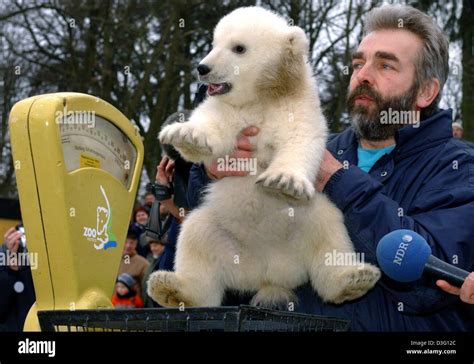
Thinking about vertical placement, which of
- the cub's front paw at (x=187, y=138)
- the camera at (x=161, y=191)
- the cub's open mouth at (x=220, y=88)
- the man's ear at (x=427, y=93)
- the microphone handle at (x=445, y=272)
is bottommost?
the camera at (x=161, y=191)

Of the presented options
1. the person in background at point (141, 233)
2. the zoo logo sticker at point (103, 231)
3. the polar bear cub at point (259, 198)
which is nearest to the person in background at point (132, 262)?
the person in background at point (141, 233)

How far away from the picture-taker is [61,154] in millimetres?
2695

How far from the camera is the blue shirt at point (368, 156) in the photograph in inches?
128

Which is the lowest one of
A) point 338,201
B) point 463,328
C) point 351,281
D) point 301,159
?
point 463,328

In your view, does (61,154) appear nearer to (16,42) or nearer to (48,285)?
(48,285)

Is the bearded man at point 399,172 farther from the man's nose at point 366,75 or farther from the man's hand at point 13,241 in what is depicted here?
the man's hand at point 13,241

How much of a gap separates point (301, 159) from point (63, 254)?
946 mm

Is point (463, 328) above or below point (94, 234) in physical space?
below

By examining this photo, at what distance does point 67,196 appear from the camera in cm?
271

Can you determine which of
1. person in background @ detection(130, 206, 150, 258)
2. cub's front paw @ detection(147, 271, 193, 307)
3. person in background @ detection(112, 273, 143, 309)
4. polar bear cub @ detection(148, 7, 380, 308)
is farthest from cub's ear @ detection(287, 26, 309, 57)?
person in background @ detection(130, 206, 150, 258)

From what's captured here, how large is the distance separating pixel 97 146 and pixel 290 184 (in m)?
Result: 0.85

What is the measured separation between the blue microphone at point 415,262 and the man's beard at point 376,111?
1.07m

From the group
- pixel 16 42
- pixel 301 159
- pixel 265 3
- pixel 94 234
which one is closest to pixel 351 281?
pixel 301 159

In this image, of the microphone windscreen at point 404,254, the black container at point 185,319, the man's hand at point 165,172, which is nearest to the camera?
the black container at point 185,319
